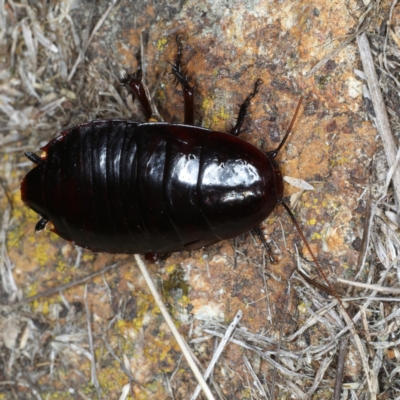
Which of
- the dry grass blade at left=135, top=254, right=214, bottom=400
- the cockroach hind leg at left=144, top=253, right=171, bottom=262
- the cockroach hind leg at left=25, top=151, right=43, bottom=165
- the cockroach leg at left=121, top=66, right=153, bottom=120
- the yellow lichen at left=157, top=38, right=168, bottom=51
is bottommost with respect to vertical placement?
the dry grass blade at left=135, top=254, right=214, bottom=400

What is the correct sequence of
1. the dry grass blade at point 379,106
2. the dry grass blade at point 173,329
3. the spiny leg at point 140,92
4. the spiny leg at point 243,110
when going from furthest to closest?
the spiny leg at point 140,92, the dry grass blade at point 173,329, the spiny leg at point 243,110, the dry grass blade at point 379,106

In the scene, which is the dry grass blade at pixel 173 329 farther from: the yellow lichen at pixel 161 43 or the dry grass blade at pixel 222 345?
the yellow lichen at pixel 161 43

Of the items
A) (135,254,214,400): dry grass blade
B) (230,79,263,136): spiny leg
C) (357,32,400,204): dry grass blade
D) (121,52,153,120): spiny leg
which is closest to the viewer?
(357,32,400,204): dry grass blade

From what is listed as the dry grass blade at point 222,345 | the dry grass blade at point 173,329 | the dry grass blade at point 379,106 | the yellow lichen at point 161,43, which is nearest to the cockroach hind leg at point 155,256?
the dry grass blade at point 173,329

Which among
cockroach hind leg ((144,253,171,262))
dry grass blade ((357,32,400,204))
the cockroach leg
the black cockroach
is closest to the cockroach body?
the black cockroach

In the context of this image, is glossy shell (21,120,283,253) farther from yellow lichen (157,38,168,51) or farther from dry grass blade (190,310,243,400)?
yellow lichen (157,38,168,51)

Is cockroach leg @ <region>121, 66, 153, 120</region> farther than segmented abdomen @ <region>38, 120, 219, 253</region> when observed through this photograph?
Yes

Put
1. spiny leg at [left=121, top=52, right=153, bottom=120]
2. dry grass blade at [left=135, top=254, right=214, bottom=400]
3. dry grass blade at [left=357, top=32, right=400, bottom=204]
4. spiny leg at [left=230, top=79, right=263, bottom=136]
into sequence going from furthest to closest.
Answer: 1. spiny leg at [left=121, top=52, right=153, bottom=120]
2. dry grass blade at [left=135, top=254, right=214, bottom=400]
3. spiny leg at [left=230, top=79, right=263, bottom=136]
4. dry grass blade at [left=357, top=32, right=400, bottom=204]

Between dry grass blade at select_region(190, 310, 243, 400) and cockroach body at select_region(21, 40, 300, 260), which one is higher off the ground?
cockroach body at select_region(21, 40, 300, 260)

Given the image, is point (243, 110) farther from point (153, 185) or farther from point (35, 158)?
point (35, 158)
